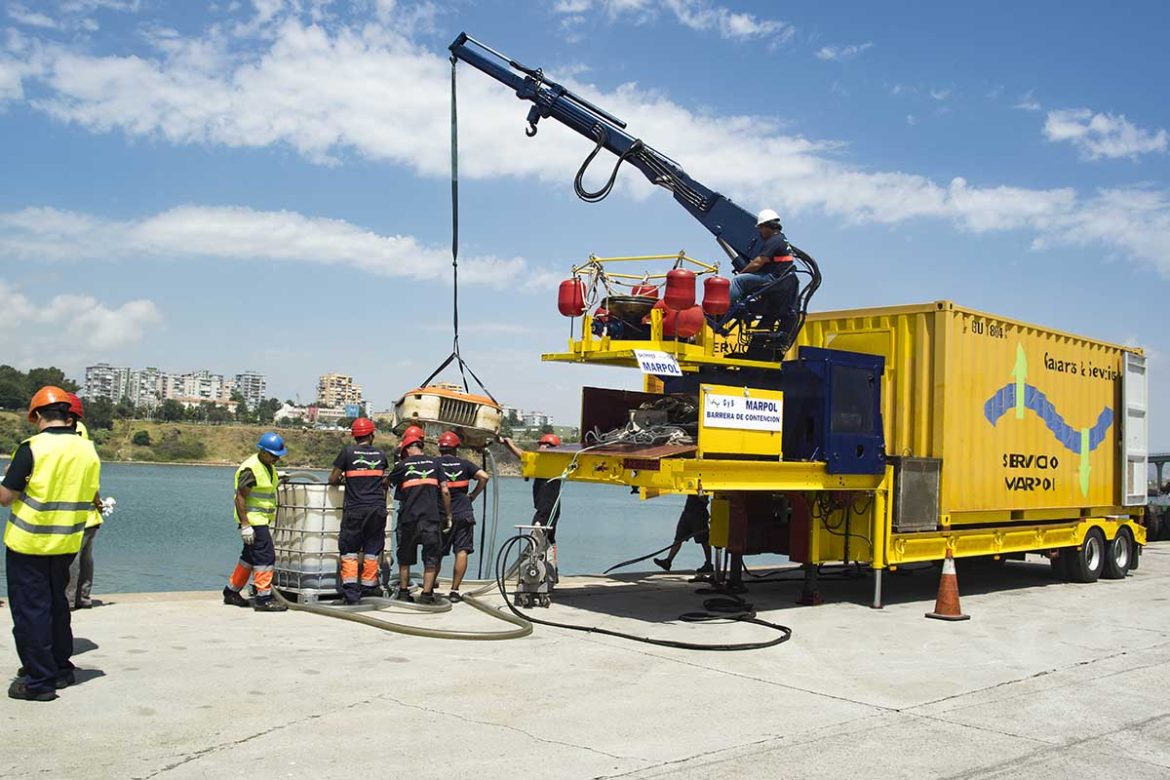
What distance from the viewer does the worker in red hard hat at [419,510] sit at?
34.9 feet

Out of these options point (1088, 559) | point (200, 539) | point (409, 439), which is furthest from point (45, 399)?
point (200, 539)

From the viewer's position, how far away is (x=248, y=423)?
91500mm

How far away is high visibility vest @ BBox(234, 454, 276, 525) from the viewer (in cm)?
997

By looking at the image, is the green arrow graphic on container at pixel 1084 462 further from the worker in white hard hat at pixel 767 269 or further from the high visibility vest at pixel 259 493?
the high visibility vest at pixel 259 493

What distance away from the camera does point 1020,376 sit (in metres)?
13.6

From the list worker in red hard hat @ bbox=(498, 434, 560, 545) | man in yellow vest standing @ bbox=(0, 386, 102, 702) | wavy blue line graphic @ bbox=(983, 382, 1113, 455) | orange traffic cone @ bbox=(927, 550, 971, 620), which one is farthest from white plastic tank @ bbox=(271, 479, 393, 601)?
wavy blue line graphic @ bbox=(983, 382, 1113, 455)

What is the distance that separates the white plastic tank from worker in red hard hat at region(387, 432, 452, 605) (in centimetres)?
29

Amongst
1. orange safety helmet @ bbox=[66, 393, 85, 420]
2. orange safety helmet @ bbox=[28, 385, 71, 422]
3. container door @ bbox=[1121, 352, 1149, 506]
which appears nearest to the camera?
orange safety helmet @ bbox=[28, 385, 71, 422]

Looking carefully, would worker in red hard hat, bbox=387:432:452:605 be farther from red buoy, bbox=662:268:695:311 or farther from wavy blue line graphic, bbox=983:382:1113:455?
wavy blue line graphic, bbox=983:382:1113:455

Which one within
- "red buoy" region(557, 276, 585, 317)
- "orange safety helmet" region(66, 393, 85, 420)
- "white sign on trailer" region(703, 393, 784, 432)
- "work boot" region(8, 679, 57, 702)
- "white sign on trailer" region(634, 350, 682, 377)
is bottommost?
"work boot" region(8, 679, 57, 702)

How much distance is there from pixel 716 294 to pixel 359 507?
4.04m

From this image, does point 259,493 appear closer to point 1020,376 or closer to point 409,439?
point 409,439

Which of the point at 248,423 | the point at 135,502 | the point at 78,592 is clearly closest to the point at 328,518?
the point at 78,592

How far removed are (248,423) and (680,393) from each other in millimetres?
85372
